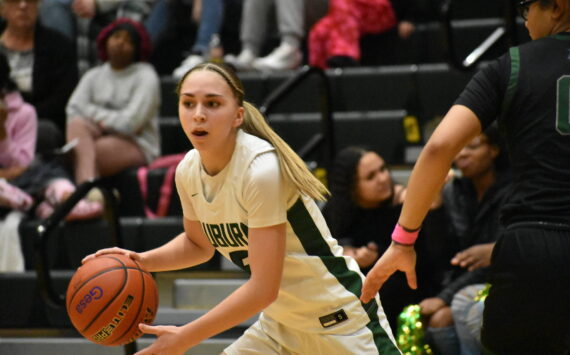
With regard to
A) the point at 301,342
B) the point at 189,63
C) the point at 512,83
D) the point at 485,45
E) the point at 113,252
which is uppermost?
the point at 512,83

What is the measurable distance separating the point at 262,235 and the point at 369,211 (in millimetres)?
1970

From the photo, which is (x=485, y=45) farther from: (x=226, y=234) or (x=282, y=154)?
(x=226, y=234)

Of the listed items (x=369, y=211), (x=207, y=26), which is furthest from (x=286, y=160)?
(x=207, y=26)

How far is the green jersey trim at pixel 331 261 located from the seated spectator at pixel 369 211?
1445 millimetres

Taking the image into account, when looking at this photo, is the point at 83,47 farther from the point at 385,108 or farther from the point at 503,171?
the point at 503,171

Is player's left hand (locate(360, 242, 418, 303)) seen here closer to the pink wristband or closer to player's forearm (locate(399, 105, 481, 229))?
the pink wristband

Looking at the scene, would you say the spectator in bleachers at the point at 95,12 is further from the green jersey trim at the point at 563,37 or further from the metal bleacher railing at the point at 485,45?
the green jersey trim at the point at 563,37

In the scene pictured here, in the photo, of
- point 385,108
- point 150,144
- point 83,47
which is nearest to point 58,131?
point 150,144

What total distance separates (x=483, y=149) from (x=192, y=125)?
2227 mm

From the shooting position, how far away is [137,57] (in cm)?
623

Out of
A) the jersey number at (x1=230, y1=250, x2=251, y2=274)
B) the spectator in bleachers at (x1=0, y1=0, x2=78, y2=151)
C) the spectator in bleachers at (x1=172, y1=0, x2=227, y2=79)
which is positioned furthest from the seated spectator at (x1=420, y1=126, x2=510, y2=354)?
the spectator in bleachers at (x1=0, y1=0, x2=78, y2=151)

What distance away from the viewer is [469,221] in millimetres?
4594

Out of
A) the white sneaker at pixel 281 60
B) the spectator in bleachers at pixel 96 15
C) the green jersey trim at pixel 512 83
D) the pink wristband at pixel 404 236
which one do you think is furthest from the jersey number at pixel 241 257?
the spectator in bleachers at pixel 96 15

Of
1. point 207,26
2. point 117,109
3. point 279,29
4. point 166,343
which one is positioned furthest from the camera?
point 207,26
